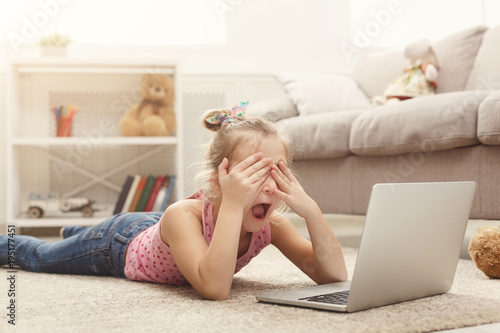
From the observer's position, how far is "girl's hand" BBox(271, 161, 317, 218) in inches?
41.0

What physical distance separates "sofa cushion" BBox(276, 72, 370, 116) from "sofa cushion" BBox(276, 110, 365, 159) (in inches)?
8.0

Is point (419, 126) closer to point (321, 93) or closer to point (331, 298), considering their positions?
point (321, 93)

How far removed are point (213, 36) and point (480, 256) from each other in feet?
7.61

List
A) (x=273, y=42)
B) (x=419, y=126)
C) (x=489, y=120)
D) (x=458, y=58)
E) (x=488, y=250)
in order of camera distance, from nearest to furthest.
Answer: (x=488, y=250) < (x=489, y=120) < (x=419, y=126) < (x=458, y=58) < (x=273, y=42)

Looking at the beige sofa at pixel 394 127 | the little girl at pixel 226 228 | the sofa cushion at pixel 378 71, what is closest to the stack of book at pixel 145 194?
the beige sofa at pixel 394 127

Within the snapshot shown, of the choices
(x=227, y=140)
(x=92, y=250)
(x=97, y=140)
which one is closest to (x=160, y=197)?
(x=97, y=140)

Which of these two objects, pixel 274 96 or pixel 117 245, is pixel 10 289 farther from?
pixel 274 96

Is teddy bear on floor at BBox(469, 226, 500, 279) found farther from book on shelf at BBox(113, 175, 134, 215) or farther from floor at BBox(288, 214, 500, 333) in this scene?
book on shelf at BBox(113, 175, 134, 215)

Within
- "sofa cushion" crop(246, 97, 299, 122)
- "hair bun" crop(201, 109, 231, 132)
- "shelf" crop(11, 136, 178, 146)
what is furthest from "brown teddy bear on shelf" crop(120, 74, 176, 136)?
"hair bun" crop(201, 109, 231, 132)

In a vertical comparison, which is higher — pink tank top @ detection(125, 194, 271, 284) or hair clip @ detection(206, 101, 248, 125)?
hair clip @ detection(206, 101, 248, 125)

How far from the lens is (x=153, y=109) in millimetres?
2893

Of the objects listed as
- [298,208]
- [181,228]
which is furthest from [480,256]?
[181,228]

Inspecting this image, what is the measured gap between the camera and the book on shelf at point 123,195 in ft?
9.29

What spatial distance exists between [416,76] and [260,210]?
1.59m
